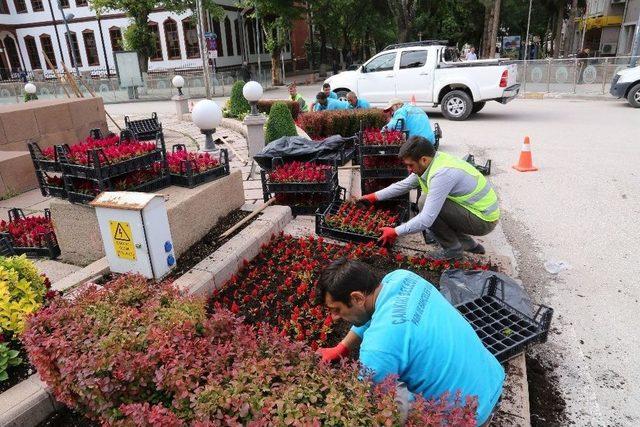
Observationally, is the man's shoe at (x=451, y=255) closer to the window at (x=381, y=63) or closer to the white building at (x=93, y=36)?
the window at (x=381, y=63)

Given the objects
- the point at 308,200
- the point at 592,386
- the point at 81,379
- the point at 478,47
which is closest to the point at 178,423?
the point at 81,379

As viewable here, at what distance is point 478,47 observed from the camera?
49.2m

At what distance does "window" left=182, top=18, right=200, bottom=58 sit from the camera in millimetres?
33469

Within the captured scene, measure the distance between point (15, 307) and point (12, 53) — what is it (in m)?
46.6

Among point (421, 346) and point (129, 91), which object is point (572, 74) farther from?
point (129, 91)

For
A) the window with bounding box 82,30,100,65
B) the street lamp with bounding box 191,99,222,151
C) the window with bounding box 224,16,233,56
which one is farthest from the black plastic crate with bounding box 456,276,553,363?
the window with bounding box 82,30,100,65

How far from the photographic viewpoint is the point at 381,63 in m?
14.5

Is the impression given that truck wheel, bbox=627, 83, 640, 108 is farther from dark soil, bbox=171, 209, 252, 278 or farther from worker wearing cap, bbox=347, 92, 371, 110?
dark soil, bbox=171, 209, 252, 278

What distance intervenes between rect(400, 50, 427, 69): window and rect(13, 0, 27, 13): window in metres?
38.1

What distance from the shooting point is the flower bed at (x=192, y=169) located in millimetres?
4750

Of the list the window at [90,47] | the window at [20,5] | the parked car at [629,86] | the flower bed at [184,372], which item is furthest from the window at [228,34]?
the flower bed at [184,372]

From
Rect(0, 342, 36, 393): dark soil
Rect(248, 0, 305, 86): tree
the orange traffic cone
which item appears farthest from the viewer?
Rect(248, 0, 305, 86): tree

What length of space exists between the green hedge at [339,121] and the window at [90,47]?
112ft

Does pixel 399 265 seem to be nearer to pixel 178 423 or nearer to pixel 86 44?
pixel 178 423
